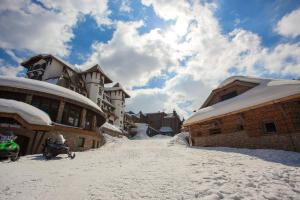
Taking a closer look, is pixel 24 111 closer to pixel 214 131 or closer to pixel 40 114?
pixel 40 114

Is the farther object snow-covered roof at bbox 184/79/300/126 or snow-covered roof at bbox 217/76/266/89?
snow-covered roof at bbox 217/76/266/89

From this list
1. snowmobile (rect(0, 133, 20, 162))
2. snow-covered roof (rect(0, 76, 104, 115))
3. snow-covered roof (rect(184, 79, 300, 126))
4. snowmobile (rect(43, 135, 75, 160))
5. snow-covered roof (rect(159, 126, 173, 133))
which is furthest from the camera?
snow-covered roof (rect(159, 126, 173, 133))

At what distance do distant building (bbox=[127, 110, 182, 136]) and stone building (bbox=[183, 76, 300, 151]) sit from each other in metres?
46.1

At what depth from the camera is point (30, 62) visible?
37.0 meters

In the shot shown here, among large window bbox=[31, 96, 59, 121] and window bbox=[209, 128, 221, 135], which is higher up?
large window bbox=[31, 96, 59, 121]

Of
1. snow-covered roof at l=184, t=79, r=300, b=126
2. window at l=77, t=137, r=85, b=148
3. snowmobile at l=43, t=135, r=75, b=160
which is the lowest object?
snowmobile at l=43, t=135, r=75, b=160

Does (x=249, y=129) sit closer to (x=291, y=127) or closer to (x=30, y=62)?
(x=291, y=127)

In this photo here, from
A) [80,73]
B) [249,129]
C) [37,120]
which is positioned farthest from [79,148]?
[80,73]

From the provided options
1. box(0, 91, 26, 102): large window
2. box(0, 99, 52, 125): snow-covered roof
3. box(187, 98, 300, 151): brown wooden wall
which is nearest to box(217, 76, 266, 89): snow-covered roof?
box(187, 98, 300, 151): brown wooden wall

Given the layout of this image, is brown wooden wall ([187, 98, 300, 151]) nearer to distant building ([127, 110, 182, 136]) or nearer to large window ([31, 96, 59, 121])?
large window ([31, 96, 59, 121])

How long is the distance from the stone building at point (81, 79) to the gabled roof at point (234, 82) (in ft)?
87.1

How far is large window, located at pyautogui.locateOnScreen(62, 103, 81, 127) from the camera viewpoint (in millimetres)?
18078

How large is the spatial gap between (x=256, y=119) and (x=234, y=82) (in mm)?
6468

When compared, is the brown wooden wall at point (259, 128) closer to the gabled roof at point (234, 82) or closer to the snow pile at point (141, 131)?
the gabled roof at point (234, 82)
